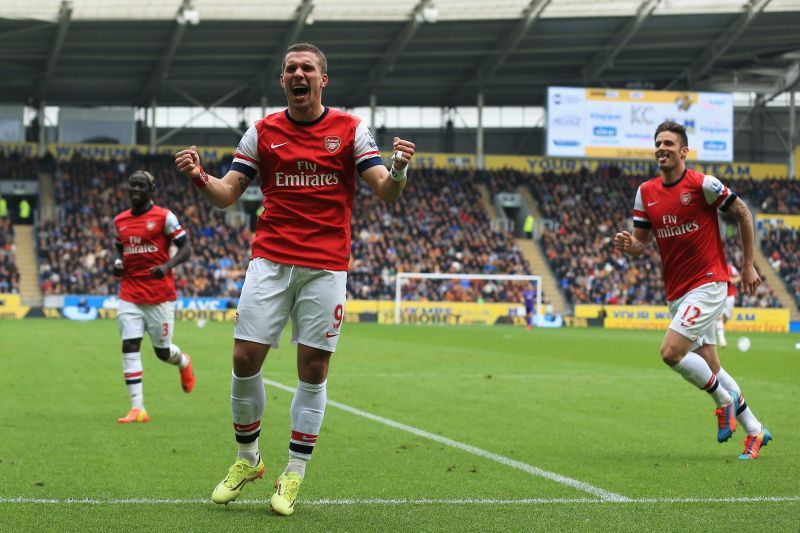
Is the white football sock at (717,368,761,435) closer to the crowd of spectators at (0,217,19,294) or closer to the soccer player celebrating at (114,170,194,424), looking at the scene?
the soccer player celebrating at (114,170,194,424)

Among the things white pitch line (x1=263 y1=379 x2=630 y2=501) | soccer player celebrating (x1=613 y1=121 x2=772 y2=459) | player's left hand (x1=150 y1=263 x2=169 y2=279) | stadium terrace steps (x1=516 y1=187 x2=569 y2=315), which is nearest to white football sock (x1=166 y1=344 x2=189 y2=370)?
player's left hand (x1=150 y1=263 x2=169 y2=279)

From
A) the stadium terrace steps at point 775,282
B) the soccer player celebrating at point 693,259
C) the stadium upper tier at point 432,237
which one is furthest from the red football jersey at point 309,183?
the stadium terrace steps at point 775,282

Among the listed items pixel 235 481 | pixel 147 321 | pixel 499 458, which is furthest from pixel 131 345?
pixel 235 481

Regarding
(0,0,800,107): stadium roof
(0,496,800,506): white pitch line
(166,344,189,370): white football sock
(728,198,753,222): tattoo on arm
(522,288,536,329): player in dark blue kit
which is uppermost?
(0,0,800,107): stadium roof

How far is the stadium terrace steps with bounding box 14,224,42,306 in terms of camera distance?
44625mm

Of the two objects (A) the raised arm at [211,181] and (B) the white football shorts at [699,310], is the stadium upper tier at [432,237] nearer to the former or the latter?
(B) the white football shorts at [699,310]

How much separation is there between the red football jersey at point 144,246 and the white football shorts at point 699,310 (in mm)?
5123

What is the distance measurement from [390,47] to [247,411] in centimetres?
4267

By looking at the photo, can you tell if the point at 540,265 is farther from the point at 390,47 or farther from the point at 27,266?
the point at 27,266

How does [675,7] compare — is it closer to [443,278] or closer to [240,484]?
[443,278]

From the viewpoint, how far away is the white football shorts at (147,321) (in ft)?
37.3

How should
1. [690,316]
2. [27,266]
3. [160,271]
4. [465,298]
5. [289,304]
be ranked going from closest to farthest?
[289,304]
[690,316]
[160,271]
[465,298]
[27,266]

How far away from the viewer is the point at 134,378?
36.6 feet

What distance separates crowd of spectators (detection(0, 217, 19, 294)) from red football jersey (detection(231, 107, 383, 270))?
3977 cm
